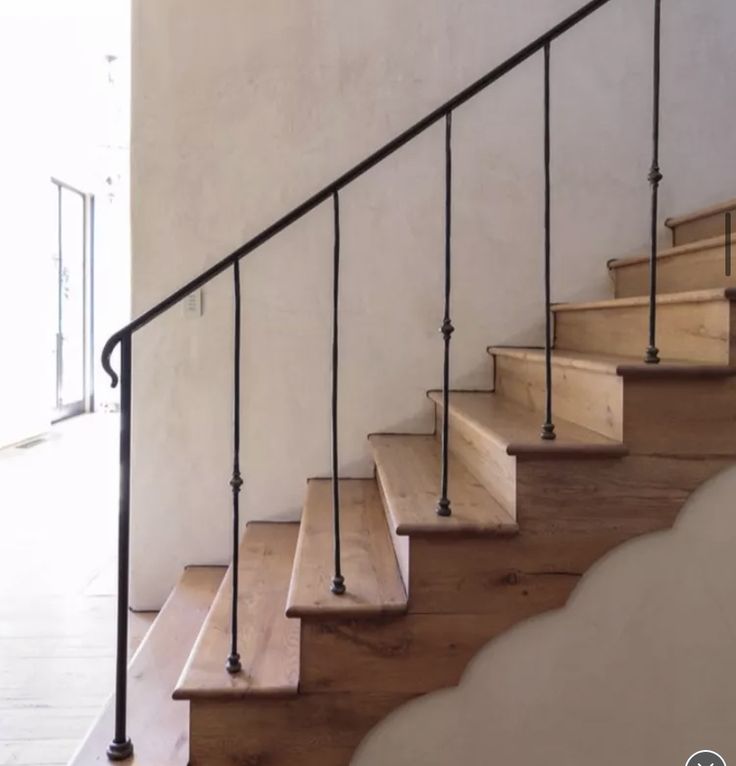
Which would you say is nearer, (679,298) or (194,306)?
(679,298)

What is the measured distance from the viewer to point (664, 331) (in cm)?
178

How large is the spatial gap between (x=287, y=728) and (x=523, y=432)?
2.89 ft

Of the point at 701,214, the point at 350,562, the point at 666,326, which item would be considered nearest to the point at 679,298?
the point at 666,326

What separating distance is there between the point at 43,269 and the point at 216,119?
4.49m

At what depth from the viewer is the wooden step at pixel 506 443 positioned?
1500mm

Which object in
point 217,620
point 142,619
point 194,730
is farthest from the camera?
point 142,619

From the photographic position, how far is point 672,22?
266 cm

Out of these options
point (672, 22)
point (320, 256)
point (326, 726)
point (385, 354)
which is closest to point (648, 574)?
point (326, 726)

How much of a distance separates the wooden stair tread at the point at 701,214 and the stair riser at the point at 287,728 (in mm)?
1833

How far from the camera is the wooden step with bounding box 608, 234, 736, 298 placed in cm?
198

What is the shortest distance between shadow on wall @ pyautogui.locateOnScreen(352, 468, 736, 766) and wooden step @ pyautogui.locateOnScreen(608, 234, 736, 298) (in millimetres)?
731

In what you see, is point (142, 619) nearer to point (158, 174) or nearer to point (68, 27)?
point (158, 174)

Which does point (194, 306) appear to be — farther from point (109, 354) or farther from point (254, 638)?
point (254, 638)

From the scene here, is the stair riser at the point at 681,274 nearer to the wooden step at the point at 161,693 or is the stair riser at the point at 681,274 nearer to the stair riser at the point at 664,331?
the stair riser at the point at 664,331
